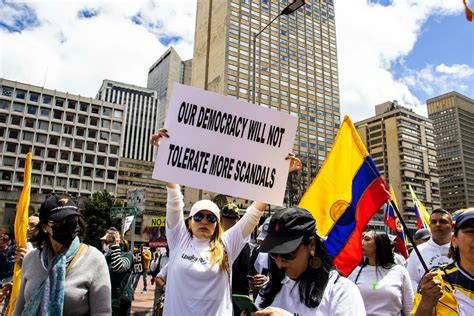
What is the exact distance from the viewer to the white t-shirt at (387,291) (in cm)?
378

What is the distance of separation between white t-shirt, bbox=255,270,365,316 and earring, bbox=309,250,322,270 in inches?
3.3

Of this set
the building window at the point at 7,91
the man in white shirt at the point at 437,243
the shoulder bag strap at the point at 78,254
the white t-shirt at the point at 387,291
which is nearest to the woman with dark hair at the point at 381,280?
the white t-shirt at the point at 387,291

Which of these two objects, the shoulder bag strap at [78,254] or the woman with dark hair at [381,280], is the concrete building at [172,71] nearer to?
the woman with dark hair at [381,280]

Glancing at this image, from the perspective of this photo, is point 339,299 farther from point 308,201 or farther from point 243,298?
point 308,201

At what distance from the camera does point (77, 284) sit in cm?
247

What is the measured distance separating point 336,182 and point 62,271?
104 inches

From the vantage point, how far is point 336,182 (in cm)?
388

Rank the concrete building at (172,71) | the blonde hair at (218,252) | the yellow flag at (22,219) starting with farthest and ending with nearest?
the concrete building at (172,71)
the yellow flag at (22,219)
the blonde hair at (218,252)

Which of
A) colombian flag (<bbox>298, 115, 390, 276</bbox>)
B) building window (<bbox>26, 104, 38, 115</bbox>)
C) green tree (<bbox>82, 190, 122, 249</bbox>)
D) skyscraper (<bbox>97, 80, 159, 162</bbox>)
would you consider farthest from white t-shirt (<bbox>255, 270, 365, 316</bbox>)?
skyscraper (<bbox>97, 80, 159, 162</bbox>)

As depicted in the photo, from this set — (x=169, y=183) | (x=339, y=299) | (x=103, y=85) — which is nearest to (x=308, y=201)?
(x=169, y=183)

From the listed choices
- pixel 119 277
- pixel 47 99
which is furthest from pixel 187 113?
pixel 47 99

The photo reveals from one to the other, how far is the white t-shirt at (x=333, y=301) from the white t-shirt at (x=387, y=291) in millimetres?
2327

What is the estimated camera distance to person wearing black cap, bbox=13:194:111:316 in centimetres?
241

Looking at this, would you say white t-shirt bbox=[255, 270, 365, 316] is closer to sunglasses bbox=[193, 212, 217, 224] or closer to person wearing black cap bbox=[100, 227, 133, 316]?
sunglasses bbox=[193, 212, 217, 224]
